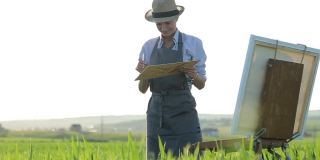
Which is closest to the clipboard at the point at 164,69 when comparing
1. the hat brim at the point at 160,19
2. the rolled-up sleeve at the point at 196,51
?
the rolled-up sleeve at the point at 196,51

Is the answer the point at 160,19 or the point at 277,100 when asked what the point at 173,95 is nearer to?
the point at 160,19

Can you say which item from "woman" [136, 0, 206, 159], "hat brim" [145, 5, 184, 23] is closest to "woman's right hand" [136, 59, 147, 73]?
"woman" [136, 0, 206, 159]

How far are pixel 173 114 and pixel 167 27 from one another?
0.65m

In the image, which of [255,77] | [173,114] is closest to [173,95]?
[173,114]

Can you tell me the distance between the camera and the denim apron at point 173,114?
514cm

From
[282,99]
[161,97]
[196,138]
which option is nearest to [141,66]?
[161,97]

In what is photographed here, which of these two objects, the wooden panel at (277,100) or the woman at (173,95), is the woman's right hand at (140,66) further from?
the wooden panel at (277,100)

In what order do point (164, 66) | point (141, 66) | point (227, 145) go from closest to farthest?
A: point (227, 145) → point (164, 66) → point (141, 66)

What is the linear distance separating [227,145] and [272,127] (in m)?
0.79

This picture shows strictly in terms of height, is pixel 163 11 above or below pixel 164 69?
above

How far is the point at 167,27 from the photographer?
201 inches

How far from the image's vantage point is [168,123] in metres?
5.16

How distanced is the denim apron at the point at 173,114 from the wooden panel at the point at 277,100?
661 millimetres

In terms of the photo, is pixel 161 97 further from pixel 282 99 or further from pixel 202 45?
pixel 282 99
